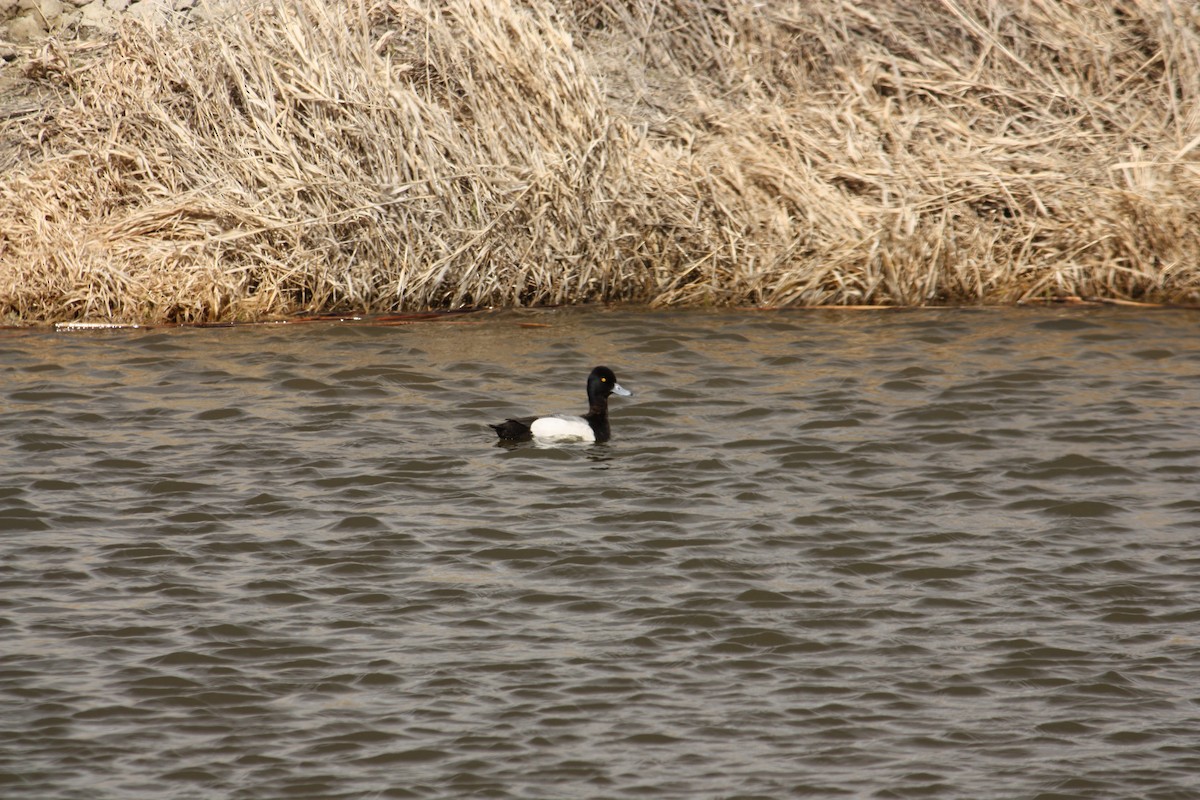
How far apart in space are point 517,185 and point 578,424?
3.14m

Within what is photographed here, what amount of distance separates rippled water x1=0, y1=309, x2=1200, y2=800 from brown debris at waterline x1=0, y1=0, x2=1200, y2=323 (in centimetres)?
68

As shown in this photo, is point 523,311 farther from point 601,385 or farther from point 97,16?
point 97,16

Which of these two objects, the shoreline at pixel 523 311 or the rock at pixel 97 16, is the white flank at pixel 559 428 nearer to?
the shoreline at pixel 523 311

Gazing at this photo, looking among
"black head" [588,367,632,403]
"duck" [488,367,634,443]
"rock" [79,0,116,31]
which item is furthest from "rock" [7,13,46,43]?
"black head" [588,367,632,403]

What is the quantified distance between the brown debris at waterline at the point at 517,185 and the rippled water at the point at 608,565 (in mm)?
678

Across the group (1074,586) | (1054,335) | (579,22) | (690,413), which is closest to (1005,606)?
(1074,586)

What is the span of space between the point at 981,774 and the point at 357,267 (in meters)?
8.07

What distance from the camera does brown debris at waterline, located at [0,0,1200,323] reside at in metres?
12.0

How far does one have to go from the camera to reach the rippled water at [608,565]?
548 cm

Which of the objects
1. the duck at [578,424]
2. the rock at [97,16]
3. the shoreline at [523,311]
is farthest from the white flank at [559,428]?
the rock at [97,16]

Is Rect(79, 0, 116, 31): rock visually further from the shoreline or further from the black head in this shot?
the black head

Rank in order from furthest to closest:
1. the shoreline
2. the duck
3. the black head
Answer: the shoreline
the black head
the duck

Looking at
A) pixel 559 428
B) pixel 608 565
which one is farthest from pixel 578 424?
pixel 608 565

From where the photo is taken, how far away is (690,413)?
10.2 m
